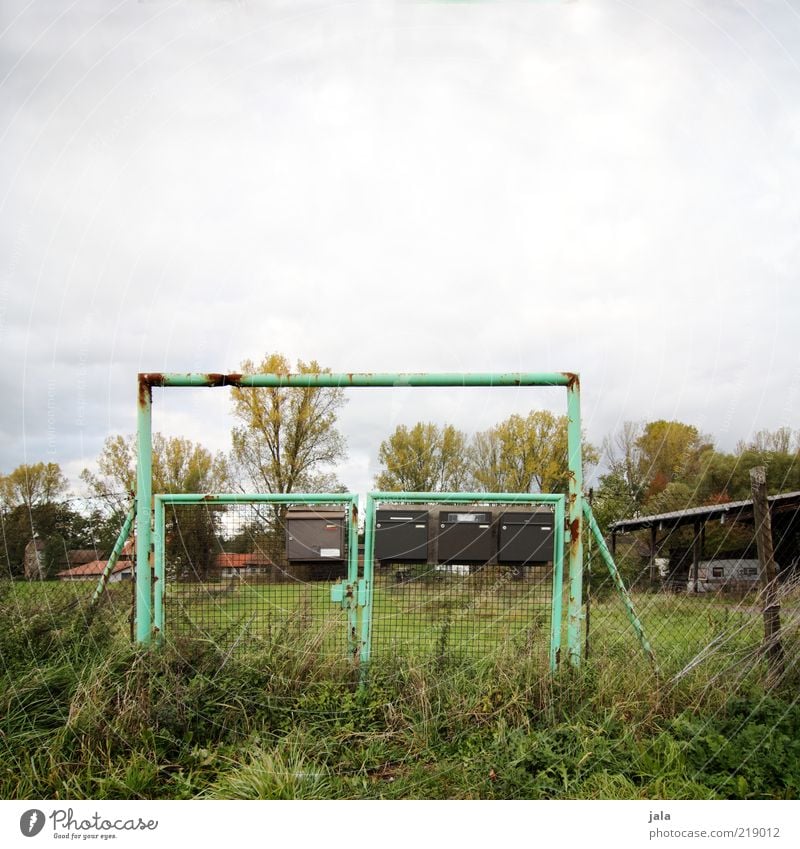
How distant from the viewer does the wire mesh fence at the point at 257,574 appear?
3541mm

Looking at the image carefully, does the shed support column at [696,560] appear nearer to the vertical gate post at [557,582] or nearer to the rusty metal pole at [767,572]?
the rusty metal pole at [767,572]

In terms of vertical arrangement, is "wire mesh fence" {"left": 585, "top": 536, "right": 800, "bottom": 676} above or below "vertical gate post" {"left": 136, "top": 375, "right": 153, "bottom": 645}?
below

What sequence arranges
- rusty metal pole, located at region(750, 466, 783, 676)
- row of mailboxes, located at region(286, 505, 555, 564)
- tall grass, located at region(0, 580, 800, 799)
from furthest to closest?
1. row of mailboxes, located at region(286, 505, 555, 564)
2. rusty metal pole, located at region(750, 466, 783, 676)
3. tall grass, located at region(0, 580, 800, 799)

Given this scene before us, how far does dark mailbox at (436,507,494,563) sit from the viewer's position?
11.8 feet

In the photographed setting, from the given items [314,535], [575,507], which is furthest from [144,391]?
[575,507]

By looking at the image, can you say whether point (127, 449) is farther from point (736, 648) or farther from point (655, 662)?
point (736, 648)

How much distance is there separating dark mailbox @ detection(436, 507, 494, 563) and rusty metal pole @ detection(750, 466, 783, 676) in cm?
156

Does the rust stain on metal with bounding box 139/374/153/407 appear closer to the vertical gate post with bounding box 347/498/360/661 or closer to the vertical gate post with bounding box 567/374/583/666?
the vertical gate post with bounding box 347/498/360/661

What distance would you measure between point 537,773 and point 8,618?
2946mm

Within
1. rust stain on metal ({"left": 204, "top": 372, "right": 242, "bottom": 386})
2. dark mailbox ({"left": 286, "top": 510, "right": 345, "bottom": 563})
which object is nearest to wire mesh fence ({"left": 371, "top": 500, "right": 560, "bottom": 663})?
dark mailbox ({"left": 286, "top": 510, "right": 345, "bottom": 563})

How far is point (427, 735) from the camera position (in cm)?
307

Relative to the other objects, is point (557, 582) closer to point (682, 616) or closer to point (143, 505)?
point (682, 616)

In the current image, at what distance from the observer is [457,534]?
3.62 m
